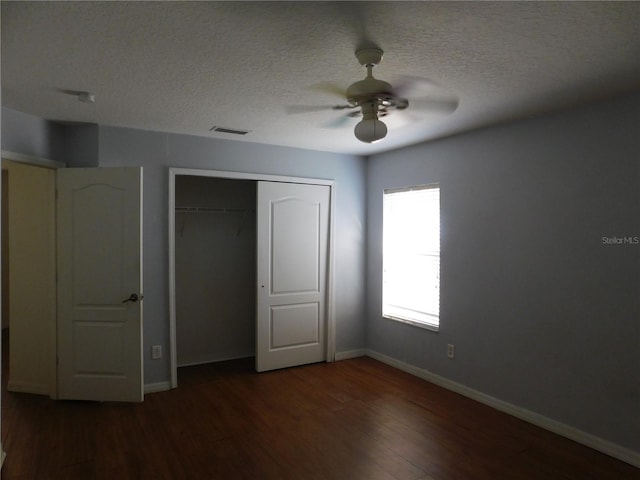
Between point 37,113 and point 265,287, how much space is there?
2549 mm

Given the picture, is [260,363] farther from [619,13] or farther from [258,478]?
[619,13]

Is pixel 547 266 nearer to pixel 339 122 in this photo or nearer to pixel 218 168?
pixel 339 122

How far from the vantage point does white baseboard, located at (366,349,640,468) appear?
278cm

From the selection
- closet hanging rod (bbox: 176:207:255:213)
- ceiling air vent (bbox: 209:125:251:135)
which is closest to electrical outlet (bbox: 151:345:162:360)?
closet hanging rod (bbox: 176:207:255:213)

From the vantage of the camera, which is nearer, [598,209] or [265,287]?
[598,209]

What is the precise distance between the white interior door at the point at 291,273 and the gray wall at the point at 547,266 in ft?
4.00

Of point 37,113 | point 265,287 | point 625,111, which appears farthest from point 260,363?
point 625,111

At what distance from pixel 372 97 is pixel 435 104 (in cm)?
91

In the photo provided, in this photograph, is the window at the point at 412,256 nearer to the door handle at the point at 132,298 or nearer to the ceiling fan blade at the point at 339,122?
the ceiling fan blade at the point at 339,122

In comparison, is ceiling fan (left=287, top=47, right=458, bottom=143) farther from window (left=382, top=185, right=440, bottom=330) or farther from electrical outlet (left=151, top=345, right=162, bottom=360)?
electrical outlet (left=151, top=345, right=162, bottom=360)

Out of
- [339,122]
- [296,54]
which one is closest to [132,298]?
[339,122]

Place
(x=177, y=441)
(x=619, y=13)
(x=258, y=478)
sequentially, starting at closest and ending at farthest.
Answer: (x=619, y=13)
(x=258, y=478)
(x=177, y=441)

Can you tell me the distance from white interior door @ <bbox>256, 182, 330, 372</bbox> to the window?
0.73 m

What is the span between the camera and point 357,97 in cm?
235
